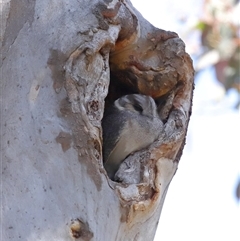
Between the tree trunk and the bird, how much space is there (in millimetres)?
31

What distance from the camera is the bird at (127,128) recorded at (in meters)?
1.73

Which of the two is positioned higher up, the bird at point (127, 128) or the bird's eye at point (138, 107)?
the bird's eye at point (138, 107)

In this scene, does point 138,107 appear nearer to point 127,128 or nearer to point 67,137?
point 127,128

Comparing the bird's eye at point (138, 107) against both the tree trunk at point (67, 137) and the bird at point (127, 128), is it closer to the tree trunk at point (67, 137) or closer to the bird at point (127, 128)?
the bird at point (127, 128)

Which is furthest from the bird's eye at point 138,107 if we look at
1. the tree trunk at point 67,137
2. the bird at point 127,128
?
the tree trunk at point 67,137

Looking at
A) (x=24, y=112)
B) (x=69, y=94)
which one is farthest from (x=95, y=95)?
(x=24, y=112)

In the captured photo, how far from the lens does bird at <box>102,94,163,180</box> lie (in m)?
1.73

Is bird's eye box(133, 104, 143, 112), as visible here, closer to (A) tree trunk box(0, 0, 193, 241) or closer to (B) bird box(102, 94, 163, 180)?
(B) bird box(102, 94, 163, 180)

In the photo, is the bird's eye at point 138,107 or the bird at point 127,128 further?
the bird's eye at point 138,107

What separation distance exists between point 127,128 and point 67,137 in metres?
0.36

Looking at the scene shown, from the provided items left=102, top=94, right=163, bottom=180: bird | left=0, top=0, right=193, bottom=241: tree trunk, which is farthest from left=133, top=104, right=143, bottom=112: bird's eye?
left=0, top=0, right=193, bottom=241: tree trunk

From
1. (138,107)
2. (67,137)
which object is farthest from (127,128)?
(67,137)

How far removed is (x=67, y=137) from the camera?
1456mm

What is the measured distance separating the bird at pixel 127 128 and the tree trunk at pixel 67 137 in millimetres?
31
